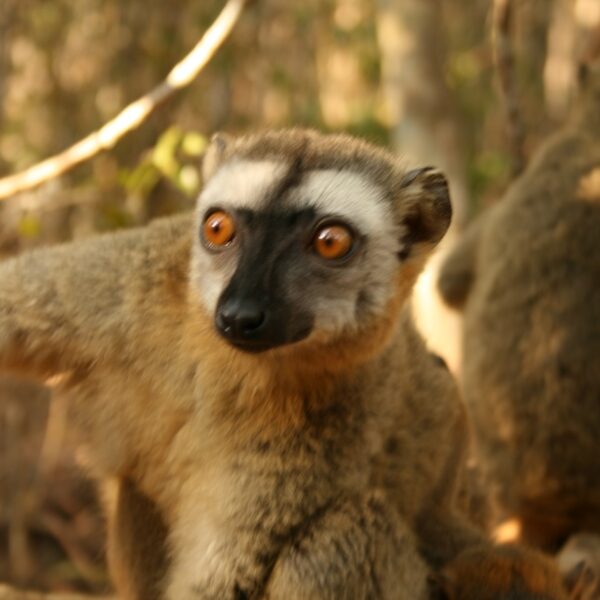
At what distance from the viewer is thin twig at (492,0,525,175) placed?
265 inches

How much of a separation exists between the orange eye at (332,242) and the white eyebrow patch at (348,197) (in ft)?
0.19

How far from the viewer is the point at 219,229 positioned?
382 cm

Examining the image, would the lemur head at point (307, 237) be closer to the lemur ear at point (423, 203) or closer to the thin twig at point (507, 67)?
the lemur ear at point (423, 203)

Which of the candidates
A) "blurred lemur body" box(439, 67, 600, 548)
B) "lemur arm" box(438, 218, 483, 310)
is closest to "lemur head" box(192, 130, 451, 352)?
"blurred lemur body" box(439, 67, 600, 548)

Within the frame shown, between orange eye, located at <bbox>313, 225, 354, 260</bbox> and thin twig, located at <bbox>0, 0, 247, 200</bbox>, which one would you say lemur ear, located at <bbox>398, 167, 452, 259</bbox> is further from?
thin twig, located at <bbox>0, 0, 247, 200</bbox>

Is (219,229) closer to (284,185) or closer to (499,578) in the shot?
(284,185)

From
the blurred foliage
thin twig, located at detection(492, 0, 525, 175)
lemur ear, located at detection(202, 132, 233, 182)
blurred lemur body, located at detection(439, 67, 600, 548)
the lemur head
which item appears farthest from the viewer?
the blurred foliage

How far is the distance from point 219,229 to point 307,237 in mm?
328

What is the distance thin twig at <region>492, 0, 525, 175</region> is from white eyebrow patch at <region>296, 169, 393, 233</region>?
10.4ft

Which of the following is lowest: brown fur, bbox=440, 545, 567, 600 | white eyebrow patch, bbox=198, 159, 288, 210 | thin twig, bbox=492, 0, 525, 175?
brown fur, bbox=440, 545, 567, 600

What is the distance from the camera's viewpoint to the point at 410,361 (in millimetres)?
4645

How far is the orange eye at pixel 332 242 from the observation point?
3.77 m

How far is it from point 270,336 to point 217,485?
2.67ft

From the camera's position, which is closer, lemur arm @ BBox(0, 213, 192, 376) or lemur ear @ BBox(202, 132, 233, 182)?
lemur arm @ BBox(0, 213, 192, 376)
